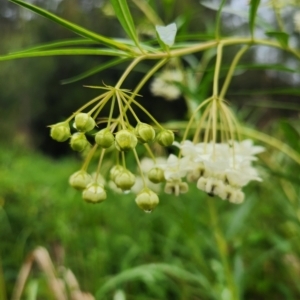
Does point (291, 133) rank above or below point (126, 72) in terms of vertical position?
above

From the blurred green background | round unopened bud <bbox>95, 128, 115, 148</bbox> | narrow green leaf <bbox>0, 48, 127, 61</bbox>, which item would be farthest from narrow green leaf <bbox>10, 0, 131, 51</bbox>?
the blurred green background

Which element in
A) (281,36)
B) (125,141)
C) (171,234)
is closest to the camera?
(125,141)

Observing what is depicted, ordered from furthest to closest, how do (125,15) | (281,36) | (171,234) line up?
(171,234)
(281,36)
(125,15)

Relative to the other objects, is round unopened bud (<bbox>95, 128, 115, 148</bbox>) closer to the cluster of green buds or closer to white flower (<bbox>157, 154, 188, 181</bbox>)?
the cluster of green buds

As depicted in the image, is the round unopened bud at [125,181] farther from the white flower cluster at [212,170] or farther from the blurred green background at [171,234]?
the blurred green background at [171,234]

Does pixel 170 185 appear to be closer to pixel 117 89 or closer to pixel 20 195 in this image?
pixel 117 89

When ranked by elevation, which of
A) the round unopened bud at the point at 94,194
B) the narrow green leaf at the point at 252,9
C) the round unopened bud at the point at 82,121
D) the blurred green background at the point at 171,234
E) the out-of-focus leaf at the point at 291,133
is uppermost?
the blurred green background at the point at 171,234

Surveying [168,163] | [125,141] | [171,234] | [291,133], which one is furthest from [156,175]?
[171,234]

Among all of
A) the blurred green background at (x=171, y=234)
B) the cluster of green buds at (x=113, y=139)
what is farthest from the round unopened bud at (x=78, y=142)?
the blurred green background at (x=171, y=234)

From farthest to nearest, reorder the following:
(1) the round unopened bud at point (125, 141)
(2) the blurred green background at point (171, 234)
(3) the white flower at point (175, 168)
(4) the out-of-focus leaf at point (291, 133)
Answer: (2) the blurred green background at point (171, 234), (4) the out-of-focus leaf at point (291, 133), (3) the white flower at point (175, 168), (1) the round unopened bud at point (125, 141)

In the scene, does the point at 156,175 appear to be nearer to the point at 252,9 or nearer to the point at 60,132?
the point at 60,132
